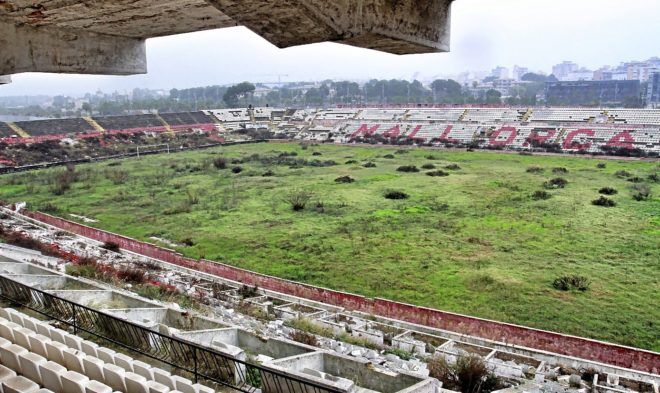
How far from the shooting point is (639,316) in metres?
11.8

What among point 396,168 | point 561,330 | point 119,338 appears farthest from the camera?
point 396,168

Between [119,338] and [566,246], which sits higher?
[119,338]

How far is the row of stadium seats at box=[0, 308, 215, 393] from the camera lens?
514 centimetres

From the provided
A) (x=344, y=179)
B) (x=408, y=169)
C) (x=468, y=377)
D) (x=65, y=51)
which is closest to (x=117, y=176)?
(x=344, y=179)

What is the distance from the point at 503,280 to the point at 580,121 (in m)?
40.4

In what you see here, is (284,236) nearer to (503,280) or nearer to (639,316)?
(503,280)

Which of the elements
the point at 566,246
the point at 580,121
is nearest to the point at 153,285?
the point at 566,246

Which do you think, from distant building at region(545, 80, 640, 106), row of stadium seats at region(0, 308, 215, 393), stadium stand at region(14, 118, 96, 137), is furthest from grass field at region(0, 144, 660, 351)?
distant building at region(545, 80, 640, 106)

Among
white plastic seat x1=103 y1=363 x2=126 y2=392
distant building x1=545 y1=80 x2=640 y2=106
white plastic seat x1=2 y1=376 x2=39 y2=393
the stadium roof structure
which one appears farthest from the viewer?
distant building x1=545 y1=80 x2=640 y2=106

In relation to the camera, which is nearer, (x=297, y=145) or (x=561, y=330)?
(x=561, y=330)

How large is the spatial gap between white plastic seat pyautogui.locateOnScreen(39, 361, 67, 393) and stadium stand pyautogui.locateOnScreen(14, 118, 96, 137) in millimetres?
53308

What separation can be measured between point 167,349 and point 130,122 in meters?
57.8

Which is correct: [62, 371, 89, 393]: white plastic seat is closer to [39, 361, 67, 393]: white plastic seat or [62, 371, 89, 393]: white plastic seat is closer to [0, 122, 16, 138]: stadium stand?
[39, 361, 67, 393]: white plastic seat

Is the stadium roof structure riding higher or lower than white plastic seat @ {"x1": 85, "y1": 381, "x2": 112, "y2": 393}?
higher
